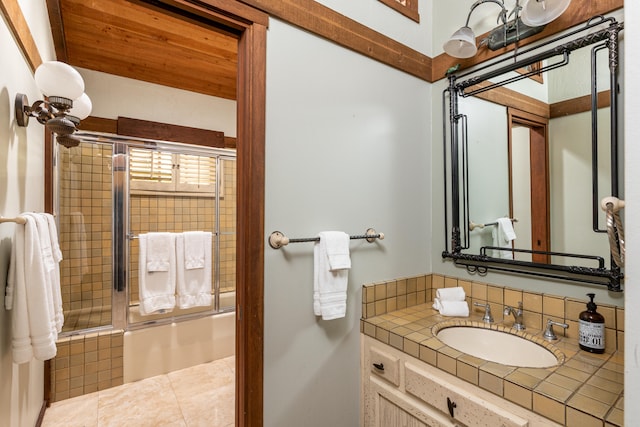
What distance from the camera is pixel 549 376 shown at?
0.98m

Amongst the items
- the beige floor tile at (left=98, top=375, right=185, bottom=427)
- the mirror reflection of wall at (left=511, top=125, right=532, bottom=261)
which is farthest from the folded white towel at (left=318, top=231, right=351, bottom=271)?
the beige floor tile at (left=98, top=375, right=185, bottom=427)

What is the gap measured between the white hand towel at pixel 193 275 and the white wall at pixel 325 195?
5.18ft

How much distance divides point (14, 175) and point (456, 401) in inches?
70.8

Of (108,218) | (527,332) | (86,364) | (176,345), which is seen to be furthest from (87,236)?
(527,332)

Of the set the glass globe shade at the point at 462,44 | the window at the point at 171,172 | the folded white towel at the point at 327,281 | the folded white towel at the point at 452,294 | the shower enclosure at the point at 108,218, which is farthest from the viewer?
the window at the point at 171,172

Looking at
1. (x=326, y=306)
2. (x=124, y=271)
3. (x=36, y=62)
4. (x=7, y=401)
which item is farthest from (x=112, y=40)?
(x=326, y=306)

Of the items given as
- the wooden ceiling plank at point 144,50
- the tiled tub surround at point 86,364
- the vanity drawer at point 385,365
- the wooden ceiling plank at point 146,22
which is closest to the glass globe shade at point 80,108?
the wooden ceiling plank at point 146,22

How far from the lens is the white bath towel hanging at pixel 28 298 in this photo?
39.6 inches

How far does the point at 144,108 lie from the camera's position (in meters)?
2.70

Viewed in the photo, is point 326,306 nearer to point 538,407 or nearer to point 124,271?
point 538,407

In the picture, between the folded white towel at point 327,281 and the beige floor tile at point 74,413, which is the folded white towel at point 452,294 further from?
the beige floor tile at point 74,413

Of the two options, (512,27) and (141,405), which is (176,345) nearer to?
(141,405)

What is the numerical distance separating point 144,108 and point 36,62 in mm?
1350

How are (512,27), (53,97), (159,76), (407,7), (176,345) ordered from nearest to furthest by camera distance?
(53,97) → (512,27) → (407,7) → (176,345) → (159,76)
